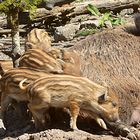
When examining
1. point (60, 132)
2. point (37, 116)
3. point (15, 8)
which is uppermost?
point (15, 8)

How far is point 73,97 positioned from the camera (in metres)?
4.71

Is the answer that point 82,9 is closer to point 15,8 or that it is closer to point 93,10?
point 93,10

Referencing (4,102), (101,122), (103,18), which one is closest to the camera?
(101,122)

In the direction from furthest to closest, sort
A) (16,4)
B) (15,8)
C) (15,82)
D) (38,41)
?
1. (15,8)
2. (16,4)
3. (38,41)
4. (15,82)

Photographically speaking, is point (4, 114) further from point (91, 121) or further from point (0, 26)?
point (0, 26)

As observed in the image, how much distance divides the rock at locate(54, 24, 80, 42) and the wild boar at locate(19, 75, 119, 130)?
436 centimetres

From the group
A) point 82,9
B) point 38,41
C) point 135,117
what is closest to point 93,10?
point 82,9

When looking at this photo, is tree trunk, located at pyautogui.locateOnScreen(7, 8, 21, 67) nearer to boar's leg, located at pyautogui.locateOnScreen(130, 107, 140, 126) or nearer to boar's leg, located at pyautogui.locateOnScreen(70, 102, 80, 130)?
boar's leg, located at pyautogui.locateOnScreen(130, 107, 140, 126)

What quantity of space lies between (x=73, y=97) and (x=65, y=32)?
4.77 meters

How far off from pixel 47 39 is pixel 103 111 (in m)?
1.50

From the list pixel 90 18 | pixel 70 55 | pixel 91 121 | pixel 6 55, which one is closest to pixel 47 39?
pixel 70 55

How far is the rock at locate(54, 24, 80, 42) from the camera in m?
9.20

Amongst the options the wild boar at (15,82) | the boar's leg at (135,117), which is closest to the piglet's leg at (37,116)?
the wild boar at (15,82)

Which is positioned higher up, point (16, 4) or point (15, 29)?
point (16, 4)
